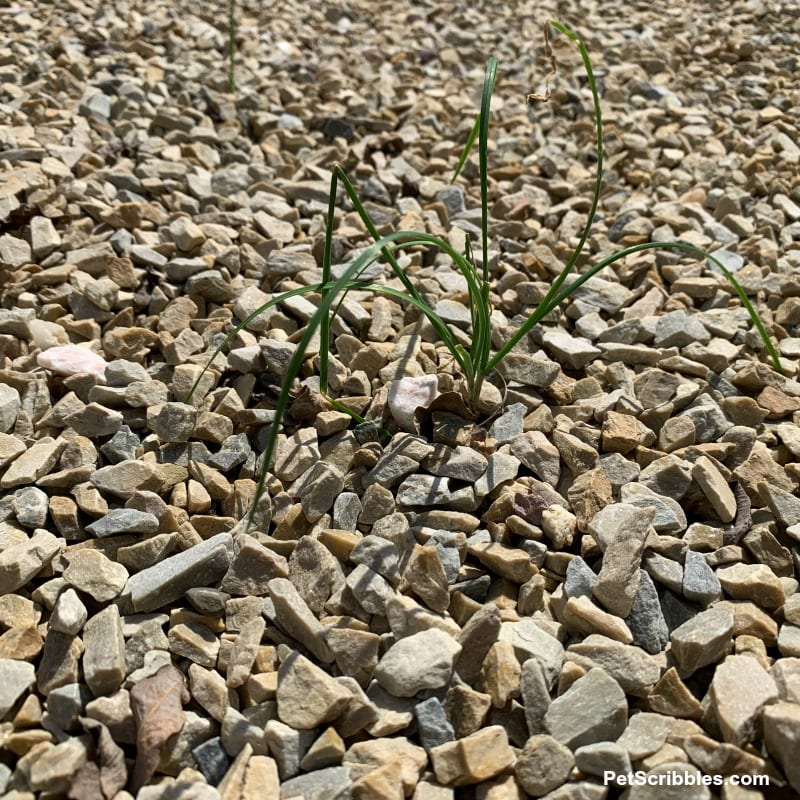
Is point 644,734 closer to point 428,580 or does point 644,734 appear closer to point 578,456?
point 428,580

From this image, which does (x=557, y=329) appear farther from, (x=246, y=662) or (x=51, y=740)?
(x=51, y=740)

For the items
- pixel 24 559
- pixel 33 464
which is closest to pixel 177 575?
pixel 24 559

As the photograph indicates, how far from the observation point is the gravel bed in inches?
34.7

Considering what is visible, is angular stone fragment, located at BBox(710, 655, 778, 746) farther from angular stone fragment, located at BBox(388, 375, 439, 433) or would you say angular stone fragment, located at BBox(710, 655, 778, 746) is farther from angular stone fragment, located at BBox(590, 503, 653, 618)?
angular stone fragment, located at BBox(388, 375, 439, 433)

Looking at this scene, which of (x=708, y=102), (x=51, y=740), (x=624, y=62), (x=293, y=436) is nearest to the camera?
(x=51, y=740)

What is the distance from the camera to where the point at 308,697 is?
2.94 feet

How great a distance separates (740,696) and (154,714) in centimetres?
64

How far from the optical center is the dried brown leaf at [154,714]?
85 cm

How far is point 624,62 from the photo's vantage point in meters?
2.57

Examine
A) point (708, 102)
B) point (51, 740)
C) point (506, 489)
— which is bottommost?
point (51, 740)

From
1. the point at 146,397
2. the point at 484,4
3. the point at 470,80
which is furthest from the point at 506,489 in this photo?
the point at 484,4

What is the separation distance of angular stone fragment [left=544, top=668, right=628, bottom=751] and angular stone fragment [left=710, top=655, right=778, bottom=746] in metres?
0.10

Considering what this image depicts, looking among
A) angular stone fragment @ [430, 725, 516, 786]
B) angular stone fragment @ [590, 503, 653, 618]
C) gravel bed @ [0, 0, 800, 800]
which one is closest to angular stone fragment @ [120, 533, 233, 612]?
gravel bed @ [0, 0, 800, 800]

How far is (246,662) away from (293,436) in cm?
39
